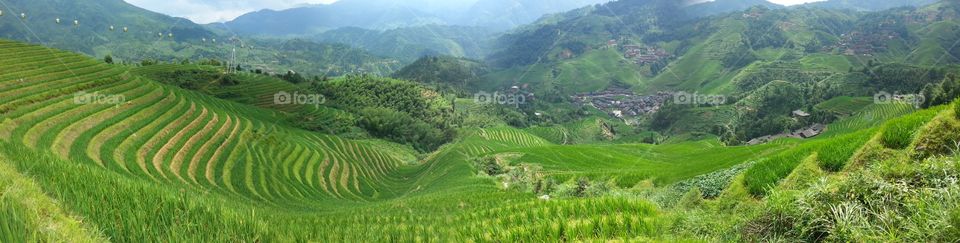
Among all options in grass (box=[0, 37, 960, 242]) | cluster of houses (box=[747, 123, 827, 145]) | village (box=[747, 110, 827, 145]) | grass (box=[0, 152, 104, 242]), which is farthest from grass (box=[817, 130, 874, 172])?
cluster of houses (box=[747, 123, 827, 145])

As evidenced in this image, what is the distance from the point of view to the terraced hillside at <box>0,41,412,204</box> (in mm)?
27531

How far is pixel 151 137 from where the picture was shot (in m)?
33.9

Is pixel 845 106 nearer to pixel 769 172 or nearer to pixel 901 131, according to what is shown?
pixel 769 172

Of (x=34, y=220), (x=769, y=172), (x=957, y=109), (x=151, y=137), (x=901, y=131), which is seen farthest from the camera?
(x=151, y=137)

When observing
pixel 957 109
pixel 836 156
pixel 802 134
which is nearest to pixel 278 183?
pixel 836 156

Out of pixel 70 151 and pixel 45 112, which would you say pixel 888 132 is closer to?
pixel 70 151

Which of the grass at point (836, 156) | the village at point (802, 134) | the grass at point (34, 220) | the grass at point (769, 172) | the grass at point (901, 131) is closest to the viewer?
the grass at point (34, 220)

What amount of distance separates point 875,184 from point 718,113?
643 ft

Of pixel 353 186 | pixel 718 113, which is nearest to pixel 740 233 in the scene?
pixel 353 186

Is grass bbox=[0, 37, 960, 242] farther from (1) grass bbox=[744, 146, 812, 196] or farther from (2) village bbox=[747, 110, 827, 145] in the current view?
(2) village bbox=[747, 110, 827, 145]

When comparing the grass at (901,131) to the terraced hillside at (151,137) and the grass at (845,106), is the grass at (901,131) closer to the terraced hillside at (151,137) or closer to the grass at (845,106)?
the terraced hillside at (151,137)

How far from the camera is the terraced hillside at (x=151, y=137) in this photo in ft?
90.3

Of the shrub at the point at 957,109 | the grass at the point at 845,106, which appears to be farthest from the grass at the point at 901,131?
the grass at the point at 845,106

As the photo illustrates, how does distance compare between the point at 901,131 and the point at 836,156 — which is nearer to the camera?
the point at 901,131
